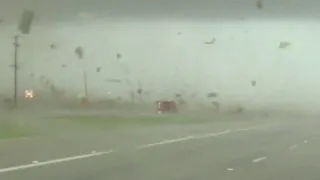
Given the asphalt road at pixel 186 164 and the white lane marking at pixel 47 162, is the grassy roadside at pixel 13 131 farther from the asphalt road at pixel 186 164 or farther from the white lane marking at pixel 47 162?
the white lane marking at pixel 47 162

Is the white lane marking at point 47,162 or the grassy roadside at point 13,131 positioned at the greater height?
the grassy roadside at point 13,131

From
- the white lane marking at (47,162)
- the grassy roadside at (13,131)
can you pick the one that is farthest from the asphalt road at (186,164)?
the grassy roadside at (13,131)

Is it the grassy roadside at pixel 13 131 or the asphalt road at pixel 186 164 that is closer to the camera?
the asphalt road at pixel 186 164

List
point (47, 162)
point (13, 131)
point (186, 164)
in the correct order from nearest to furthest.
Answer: point (47, 162), point (186, 164), point (13, 131)

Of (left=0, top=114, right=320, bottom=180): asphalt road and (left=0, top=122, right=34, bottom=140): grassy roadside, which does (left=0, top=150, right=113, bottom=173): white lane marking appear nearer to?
(left=0, top=114, right=320, bottom=180): asphalt road

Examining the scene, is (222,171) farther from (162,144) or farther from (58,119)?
(58,119)

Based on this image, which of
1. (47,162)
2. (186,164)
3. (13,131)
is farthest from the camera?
(13,131)

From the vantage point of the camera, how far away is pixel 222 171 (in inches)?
601

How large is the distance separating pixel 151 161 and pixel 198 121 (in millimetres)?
29428

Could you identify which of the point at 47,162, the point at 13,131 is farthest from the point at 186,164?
the point at 13,131

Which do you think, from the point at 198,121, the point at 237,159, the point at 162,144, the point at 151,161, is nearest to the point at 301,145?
the point at 162,144

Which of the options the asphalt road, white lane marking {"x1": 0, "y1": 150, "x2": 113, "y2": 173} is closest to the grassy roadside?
the asphalt road

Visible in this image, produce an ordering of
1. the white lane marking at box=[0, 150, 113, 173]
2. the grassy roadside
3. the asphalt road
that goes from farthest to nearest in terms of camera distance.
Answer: the grassy roadside, the white lane marking at box=[0, 150, 113, 173], the asphalt road

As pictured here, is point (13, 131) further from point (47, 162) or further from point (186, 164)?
point (186, 164)
